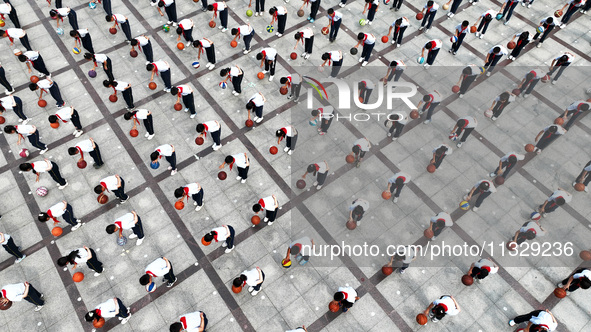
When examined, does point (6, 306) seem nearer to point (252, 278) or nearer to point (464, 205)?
point (252, 278)

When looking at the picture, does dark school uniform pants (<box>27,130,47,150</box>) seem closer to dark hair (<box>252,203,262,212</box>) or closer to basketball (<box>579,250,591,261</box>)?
dark hair (<box>252,203,262,212</box>)

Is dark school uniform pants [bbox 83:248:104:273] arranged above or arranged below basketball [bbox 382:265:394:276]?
below

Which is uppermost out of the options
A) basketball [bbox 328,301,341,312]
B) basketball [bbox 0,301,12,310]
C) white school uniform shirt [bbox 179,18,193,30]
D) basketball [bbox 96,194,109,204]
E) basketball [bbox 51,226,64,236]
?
white school uniform shirt [bbox 179,18,193,30]

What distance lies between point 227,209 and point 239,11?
1113 cm

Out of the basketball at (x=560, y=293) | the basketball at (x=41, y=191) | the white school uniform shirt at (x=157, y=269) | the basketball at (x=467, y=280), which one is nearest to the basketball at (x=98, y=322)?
the white school uniform shirt at (x=157, y=269)

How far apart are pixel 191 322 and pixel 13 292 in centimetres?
471

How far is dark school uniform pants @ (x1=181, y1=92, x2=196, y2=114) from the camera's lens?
14414 mm

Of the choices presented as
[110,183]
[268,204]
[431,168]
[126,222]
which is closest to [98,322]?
[126,222]

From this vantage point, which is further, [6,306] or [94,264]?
[94,264]

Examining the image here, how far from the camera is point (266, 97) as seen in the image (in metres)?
16.0

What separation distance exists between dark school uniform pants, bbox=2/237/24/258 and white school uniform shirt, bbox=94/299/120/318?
3703 mm

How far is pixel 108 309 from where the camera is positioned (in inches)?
388

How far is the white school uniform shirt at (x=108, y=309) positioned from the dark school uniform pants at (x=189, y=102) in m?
7.63

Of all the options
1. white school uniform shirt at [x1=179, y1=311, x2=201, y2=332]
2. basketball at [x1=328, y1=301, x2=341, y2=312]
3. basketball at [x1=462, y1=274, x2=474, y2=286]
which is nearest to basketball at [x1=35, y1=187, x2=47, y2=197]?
white school uniform shirt at [x1=179, y1=311, x2=201, y2=332]
